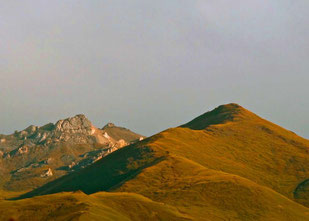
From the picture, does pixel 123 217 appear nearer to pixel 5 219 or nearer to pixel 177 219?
pixel 177 219

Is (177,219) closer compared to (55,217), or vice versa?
(55,217)

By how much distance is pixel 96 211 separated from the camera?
186125mm

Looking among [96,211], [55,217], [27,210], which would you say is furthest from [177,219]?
[27,210]

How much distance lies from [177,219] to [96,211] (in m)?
36.9

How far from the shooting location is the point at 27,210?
635ft

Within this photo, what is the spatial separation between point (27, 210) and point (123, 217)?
1681 inches

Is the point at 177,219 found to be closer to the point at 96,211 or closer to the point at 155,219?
the point at 155,219

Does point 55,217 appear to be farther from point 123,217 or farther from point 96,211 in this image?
point 123,217

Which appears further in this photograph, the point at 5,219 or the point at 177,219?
the point at 177,219

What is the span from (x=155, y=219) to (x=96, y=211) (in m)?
26.8

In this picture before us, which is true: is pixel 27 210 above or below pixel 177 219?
above

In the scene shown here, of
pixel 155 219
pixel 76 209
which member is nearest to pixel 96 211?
pixel 76 209

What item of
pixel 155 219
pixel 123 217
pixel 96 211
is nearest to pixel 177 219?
pixel 155 219

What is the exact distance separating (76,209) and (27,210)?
2339 centimetres
